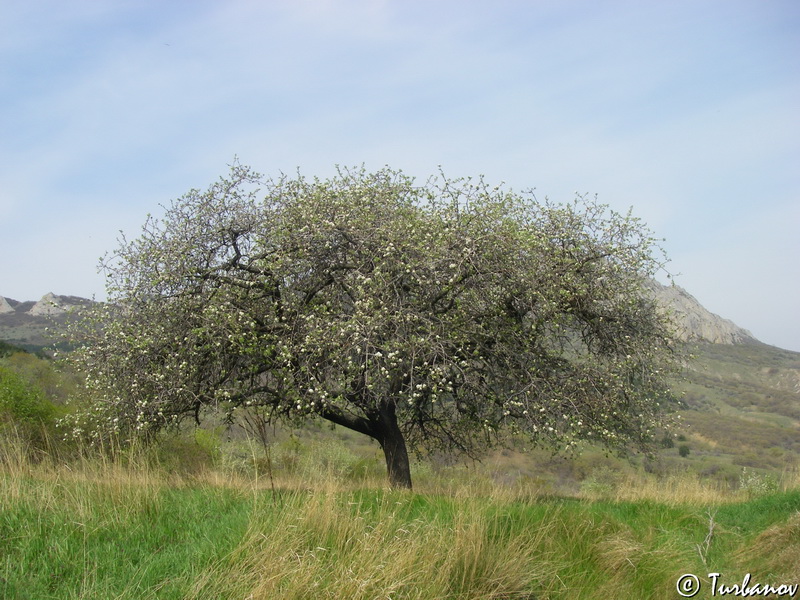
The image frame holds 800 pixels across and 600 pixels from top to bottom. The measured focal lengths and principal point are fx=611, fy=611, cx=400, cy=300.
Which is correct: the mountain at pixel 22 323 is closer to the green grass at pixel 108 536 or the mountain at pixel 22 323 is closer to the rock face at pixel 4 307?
the rock face at pixel 4 307

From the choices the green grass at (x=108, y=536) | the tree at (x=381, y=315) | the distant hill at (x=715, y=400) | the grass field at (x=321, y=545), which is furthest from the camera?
the distant hill at (x=715, y=400)

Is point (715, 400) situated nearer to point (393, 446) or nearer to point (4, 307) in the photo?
point (393, 446)

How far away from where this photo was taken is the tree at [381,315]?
980 centimetres

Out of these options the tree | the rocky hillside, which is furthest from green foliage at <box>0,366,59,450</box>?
the tree

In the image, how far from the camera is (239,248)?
1141 cm

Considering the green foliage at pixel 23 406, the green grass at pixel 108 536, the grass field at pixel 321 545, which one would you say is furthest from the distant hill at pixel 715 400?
the green grass at pixel 108 536

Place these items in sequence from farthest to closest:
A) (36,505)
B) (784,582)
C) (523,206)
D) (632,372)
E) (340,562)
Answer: (523,206) → (632,372) → (784,582) → (36,505) → (340,562)

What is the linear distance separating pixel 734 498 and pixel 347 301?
8.87 metres

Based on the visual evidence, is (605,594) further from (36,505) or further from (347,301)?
(347,301)

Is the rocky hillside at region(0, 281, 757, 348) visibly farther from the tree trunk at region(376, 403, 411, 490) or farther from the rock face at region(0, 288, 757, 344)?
the tree trunk at region(376, 403, 411, 490)

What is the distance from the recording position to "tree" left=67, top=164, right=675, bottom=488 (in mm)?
9797

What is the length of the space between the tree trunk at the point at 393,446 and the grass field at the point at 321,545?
11.1 feet

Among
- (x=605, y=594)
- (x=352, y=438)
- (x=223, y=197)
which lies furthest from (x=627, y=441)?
(x=352, y=438)

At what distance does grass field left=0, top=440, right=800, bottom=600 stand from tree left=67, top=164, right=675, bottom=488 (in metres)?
2.12
